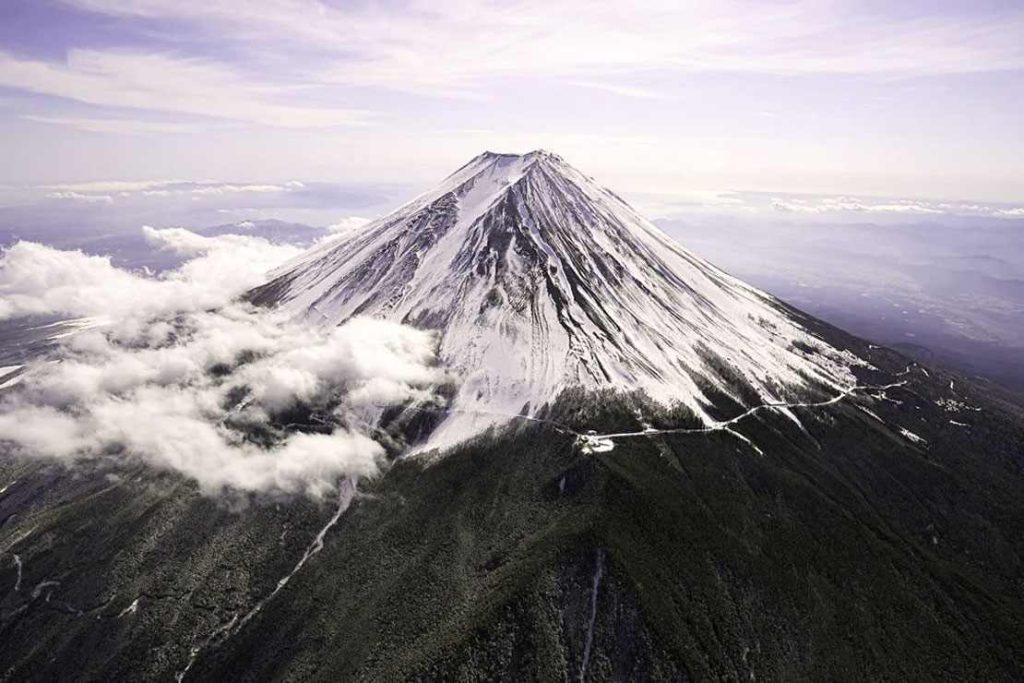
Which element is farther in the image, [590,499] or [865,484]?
[865,484]

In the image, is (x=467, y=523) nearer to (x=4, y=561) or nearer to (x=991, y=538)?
(x=4, y=561)

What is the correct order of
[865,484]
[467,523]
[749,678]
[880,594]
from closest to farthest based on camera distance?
[749,678] → [880,594] → [467,523] → [865,484]

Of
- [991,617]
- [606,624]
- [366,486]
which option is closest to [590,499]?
[606,624]

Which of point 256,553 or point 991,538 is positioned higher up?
point 991,538

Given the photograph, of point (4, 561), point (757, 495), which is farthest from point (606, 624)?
point (4, 561)

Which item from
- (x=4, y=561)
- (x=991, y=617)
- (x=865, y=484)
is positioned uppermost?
(x=865, y=484)

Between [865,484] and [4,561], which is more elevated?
[865,484]

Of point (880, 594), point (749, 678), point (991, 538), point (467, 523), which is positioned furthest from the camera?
point (991, 538)

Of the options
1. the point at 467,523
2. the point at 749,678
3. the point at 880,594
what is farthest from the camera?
the point at 467,523

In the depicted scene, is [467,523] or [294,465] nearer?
[467,523]

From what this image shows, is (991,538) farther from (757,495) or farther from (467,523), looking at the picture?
(467,523)
